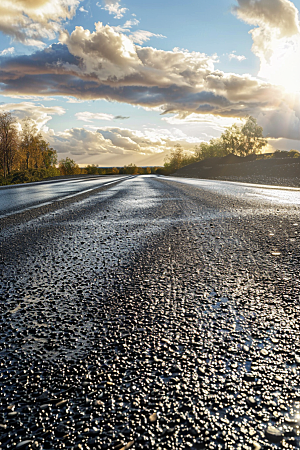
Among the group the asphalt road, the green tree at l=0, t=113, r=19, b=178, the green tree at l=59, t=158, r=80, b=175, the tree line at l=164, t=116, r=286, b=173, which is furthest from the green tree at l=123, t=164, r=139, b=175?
the asphalt road

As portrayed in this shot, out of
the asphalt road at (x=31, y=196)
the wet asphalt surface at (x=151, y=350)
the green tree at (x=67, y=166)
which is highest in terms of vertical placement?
the green tree at (x=67, y=166)

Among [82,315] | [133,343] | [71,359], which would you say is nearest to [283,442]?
[133,343]

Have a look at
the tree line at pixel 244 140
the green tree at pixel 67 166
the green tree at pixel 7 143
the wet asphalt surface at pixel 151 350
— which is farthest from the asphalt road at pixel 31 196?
the green tree at pixel 67 166

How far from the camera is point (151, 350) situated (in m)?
1.14

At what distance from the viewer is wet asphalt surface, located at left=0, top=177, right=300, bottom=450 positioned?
2.63 feet

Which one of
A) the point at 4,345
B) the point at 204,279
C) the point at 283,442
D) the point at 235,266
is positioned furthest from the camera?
the point at 235,266

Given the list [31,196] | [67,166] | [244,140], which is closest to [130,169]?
[67,166]

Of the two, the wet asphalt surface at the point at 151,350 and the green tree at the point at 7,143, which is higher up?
the green tree at the point at 7,143

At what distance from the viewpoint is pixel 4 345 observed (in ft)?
3.98

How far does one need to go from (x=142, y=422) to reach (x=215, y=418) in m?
0.19

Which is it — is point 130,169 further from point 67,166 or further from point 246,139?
point 246,139

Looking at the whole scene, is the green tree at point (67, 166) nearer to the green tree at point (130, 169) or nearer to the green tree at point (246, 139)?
the green tree at point (130, 169)

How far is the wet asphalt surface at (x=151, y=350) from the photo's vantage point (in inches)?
31.5

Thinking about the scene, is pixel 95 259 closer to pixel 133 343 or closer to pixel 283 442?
pixel 133 343
